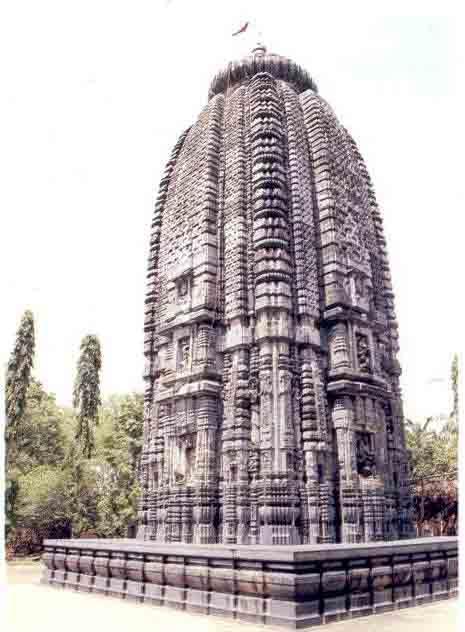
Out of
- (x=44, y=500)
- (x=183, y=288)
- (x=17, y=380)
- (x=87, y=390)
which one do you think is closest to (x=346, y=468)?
(x=183, y=288)

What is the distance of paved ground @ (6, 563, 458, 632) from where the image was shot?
874 cm

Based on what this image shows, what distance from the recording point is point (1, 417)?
7516 millimetres

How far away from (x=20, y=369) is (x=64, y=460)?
6.65 meters

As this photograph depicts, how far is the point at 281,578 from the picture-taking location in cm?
889

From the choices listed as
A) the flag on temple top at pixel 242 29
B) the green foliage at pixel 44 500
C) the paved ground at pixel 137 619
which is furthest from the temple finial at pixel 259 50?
the green foliage at pixel 44 500

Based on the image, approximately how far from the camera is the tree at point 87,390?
92.8 feet

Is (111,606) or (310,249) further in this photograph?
(310,249)

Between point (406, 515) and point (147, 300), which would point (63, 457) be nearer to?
point (147, 300)

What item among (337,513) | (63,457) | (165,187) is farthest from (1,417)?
(63,457)

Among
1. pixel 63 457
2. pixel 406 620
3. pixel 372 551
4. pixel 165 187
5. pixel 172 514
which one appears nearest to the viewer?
pixel 406 620

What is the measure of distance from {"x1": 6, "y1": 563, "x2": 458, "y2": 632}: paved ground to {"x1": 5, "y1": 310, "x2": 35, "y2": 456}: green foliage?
12114 mm

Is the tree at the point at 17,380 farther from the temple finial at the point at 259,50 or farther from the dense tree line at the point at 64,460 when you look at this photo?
the temple finial at the point at 259,50

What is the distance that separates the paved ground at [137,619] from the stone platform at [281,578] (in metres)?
0.25

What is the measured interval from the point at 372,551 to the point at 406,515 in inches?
258
